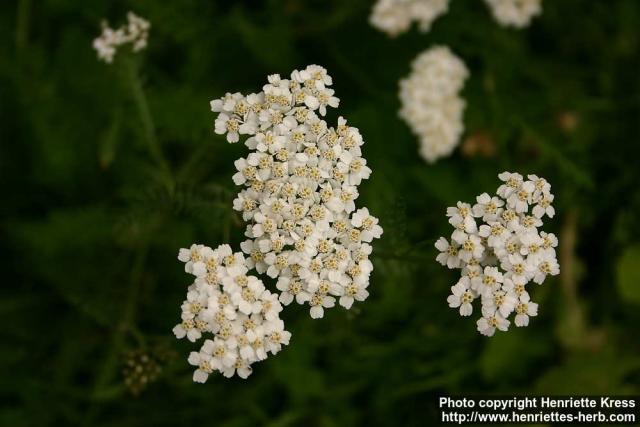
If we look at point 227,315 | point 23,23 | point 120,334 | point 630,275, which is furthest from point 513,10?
point 23,23

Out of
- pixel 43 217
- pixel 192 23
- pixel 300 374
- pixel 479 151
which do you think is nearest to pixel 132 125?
pixel 192 23

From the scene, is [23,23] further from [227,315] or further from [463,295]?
[463,295]

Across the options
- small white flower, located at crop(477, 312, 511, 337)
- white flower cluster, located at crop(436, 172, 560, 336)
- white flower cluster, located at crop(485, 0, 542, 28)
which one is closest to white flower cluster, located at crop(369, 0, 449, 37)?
white flower cluster, located at crop(485, 0, 542, 28)

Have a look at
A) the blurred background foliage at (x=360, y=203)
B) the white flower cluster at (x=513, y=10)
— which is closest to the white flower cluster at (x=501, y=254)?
the blurred background foliage at (x=360, y=203)

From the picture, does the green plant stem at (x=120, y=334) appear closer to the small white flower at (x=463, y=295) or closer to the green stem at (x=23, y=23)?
the green stem at (x=23, y=23)

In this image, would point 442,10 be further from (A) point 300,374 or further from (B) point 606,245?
(A) point 300,374

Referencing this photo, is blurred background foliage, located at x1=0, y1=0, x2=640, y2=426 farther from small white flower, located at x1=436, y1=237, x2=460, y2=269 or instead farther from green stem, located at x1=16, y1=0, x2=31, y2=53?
small white flower, located at x1=436, y1=237, x2=460, y2=269
